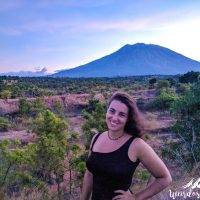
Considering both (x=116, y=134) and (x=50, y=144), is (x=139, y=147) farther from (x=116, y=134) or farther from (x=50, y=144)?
(x=50, y=144)

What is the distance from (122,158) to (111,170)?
0.36 ft

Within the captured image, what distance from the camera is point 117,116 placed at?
2.67m

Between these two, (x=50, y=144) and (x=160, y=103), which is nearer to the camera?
(x=50, y=144)

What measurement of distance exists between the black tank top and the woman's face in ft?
0.46

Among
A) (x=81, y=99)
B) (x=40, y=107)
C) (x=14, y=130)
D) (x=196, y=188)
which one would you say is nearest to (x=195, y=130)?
(x=196, y=188)

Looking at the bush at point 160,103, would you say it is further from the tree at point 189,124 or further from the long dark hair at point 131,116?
the long dark hair at point 131,116

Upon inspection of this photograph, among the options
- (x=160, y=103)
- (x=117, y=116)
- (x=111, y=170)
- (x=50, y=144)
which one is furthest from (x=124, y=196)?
(x=160, y=103)

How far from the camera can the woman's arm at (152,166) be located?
8.07 ft

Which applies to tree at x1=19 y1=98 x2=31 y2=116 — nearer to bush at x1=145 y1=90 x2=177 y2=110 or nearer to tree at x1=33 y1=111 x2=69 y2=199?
bush at x1=145 y1=90 x2=177 y2=110

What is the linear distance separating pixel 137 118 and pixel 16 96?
124ft

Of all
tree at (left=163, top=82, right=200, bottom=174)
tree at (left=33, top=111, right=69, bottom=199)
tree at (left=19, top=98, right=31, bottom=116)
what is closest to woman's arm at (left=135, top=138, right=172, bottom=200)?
tree at (left=163, top=82, right=200, bottom=174)

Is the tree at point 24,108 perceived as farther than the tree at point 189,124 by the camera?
Yes

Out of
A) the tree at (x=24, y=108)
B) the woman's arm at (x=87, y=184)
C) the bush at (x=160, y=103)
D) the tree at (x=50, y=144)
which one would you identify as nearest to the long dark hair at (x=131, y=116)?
the woman's arm at (x=87, y=184)

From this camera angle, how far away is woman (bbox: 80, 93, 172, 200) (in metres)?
2.47
